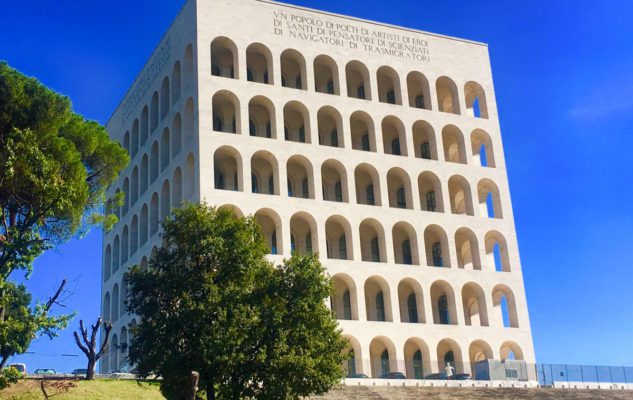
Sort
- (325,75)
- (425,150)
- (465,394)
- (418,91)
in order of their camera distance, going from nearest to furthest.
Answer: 1. (465,394)
2. (325,75)
3. (425,150)
4. (418,91)

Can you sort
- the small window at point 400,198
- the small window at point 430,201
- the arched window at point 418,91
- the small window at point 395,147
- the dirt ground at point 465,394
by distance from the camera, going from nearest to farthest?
1. the dirt ground at point 465,394
2. the small window at point 400,198
3. the small window at point 430,201
4. the arched window at point 418,91
5. the small window at point 395,147

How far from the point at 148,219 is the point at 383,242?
15.0m

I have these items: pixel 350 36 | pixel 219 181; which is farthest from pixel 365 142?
pixel 219 181

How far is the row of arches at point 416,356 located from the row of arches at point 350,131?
454 inches

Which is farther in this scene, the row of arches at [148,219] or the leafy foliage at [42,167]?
the row of arches at [148,219]

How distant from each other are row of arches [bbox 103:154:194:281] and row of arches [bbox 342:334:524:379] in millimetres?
12683

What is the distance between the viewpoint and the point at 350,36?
58469mm

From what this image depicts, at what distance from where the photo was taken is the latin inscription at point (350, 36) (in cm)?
5684

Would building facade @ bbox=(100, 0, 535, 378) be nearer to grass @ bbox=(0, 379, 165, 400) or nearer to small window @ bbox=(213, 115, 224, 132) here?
small window @ bbox=(213, 115, 224, 132)

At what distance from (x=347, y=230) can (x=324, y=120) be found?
26.9 ft

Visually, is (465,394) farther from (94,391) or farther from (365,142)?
(365,142)

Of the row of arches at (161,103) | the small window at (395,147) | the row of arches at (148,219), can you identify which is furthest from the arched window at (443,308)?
the row of arches at (161,103)

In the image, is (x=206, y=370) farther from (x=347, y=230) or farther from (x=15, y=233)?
(x=347, y=230)

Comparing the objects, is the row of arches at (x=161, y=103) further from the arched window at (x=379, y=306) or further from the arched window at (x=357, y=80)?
the arched window at (x=379, y=306)
